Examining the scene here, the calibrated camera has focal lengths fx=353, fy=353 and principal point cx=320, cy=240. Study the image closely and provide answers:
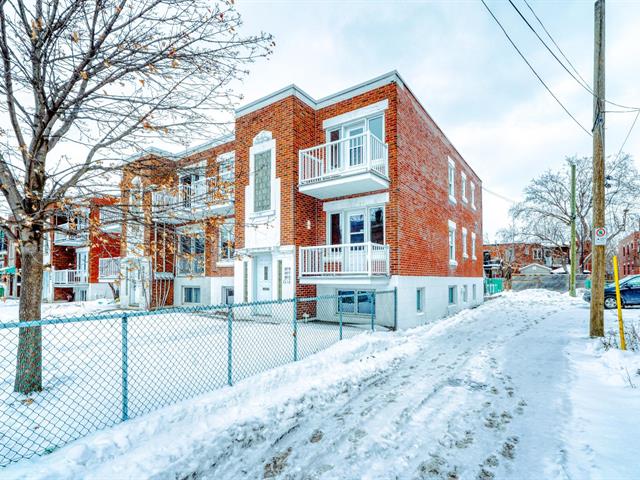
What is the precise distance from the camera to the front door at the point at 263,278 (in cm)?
1321

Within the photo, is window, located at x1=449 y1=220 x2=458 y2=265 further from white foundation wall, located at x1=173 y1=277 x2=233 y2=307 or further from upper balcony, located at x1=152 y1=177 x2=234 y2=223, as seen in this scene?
upper balcony, located at x1=152 y1=177 x2=234 y2=223

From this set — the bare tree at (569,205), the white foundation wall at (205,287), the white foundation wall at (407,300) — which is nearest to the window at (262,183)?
the white foundation wall at (407,300)

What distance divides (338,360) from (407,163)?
788 centimetres

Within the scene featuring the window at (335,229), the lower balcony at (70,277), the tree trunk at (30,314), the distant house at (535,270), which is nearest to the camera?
the tree trunk at (30,314)

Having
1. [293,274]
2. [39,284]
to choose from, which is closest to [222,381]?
[39,284]

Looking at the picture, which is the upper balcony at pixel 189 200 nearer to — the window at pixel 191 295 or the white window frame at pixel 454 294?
the window at pixel 191 295

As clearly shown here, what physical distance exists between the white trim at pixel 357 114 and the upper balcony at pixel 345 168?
813 mm

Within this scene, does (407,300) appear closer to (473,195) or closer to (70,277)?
(473,195)

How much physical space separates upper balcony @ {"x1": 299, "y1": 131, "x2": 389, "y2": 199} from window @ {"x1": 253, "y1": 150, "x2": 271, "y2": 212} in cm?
156

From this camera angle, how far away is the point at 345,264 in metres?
11.5

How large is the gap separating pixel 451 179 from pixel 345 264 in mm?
9584

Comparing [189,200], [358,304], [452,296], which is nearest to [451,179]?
[452,296]

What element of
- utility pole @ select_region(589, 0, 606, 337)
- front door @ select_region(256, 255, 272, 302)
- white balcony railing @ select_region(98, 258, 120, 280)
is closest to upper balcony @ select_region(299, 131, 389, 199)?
front door @ select_region(256, 255, 272, 302)

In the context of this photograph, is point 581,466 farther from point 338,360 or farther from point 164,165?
point 164,165
